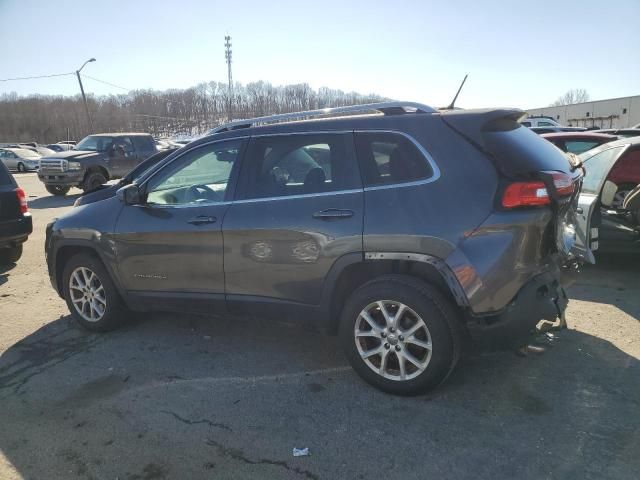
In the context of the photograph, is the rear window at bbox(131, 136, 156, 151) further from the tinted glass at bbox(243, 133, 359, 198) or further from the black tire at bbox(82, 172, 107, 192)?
the tinted glass at bbox(243, 133, 359, 198)

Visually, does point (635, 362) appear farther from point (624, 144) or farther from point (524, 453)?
point (624, 144)

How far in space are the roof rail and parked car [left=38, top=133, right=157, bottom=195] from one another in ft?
42.0

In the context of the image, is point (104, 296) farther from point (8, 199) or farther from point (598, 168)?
point (598, 168)

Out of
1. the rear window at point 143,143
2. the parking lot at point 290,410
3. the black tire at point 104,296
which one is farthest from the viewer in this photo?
the rear window at point 143,143


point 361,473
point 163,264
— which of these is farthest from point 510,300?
point 163,264

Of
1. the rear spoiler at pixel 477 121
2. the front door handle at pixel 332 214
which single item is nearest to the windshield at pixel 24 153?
the front door handle at pixel 332 214

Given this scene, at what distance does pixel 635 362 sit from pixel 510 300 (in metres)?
1.46

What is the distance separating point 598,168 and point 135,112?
98086mm

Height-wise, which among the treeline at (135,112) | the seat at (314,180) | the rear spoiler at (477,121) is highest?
the rear spoiler at (477,121)

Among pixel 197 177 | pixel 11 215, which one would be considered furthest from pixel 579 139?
pixel 11 215

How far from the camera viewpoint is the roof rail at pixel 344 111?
3350 mm

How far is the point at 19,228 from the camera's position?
6.89 metres

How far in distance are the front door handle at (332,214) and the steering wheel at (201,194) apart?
0.93 m

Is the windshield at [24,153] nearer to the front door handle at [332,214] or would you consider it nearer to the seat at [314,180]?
the seat at [314,180]
